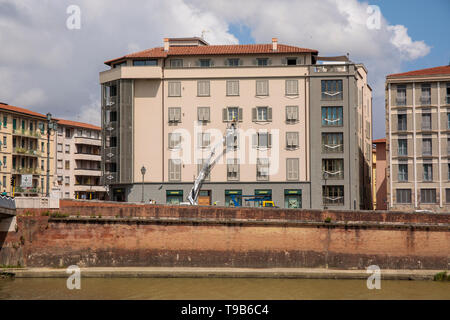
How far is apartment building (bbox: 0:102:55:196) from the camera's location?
80.2 metres

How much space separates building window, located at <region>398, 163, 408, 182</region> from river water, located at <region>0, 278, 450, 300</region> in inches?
928

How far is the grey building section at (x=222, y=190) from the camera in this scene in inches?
2534

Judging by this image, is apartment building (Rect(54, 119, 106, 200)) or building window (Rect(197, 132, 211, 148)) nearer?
building window (Rect(197, 132, 211, 148))

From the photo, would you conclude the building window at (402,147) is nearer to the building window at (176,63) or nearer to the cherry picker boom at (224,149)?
the cherry picker boom at (224,149)

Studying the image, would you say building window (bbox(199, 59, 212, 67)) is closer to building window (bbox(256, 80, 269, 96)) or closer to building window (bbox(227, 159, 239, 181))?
building window (bbox(256, 80, 269, 96))

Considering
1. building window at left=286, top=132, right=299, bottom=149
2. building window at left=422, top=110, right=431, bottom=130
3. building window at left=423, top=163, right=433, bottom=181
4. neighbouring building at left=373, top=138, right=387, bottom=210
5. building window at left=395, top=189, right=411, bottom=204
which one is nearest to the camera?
building window at left=286, top=132, right=299, bottom=149

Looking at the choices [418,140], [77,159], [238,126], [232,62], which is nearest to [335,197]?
[418,140]

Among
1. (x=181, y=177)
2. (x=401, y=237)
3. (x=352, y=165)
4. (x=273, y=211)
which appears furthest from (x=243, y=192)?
(x=401, y=237)

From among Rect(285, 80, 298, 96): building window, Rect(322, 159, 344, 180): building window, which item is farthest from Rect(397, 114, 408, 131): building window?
Rect(285, 80, 298, 96): building window

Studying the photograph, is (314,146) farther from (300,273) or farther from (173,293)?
(173,293)

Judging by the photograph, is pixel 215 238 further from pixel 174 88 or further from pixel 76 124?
pixel 76 124

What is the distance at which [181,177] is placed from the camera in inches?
2574

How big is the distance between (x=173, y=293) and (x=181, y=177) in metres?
27.3

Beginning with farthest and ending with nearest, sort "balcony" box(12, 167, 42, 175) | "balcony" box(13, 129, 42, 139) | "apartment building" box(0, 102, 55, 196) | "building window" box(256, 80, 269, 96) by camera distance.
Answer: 1. "balcony" box(13, 129, 42, 139)
2. "balcony" box(12, 167, 42, 175)
3. "apartment building" box(0, 102, 55, 196)
4. "building window" box(256, 80, 269, 96)
